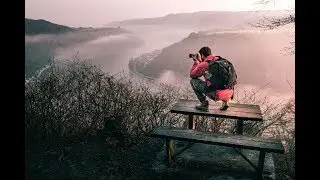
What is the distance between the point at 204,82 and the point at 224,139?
110 cm

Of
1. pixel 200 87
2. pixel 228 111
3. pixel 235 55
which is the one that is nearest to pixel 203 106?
pixel 200 87

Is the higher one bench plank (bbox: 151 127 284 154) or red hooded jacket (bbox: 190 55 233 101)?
red hooded jacket (bbox: 190 55 233 101)

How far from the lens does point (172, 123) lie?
7227 millimetres

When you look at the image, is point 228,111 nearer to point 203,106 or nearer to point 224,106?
point 224,106

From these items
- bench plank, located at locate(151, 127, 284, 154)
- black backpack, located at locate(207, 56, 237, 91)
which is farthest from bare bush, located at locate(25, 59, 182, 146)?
black backpack, located at locate(207, 56, 237, 91)

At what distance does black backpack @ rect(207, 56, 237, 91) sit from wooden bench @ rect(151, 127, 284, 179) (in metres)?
0.80

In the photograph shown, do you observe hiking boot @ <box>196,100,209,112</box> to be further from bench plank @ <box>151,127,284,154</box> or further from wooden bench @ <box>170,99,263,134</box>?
bench plank @ <box>151,127,284,154</box>

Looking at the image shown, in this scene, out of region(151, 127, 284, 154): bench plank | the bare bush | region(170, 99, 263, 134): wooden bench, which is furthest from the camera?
the bare bush

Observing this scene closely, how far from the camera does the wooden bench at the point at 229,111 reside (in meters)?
5.23

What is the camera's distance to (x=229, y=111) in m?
5.52

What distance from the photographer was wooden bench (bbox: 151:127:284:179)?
462 cm
